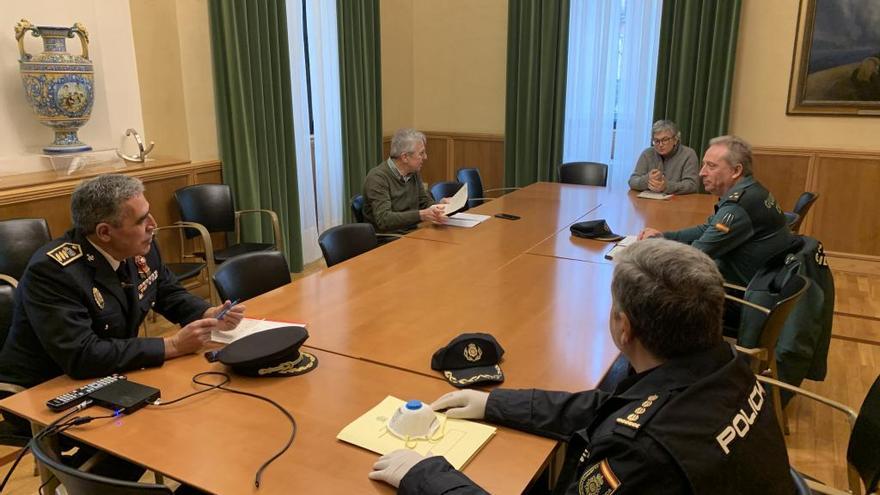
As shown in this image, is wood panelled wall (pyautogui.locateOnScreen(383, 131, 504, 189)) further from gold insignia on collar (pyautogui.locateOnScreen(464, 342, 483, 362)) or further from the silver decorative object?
gold insignia on collar (pyautogui.locateOnScreen(464, 342, 483, 362))

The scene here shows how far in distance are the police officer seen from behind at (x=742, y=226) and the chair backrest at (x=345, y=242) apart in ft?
5.16

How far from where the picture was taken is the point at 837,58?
→ 4965 millimetres

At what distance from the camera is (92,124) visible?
4.02 m

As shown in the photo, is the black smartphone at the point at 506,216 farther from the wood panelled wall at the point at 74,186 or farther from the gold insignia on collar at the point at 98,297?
the gold insignia on collar at the point at 98,297

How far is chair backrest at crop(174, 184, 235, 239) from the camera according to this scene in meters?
4.08

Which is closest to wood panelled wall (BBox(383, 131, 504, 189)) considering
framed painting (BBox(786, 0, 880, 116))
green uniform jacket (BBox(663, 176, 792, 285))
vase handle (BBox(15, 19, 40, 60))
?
framed painting (BBox(786, 0, 880, 116))

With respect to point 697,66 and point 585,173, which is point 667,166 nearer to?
point 585,173

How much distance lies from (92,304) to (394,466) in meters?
1.11

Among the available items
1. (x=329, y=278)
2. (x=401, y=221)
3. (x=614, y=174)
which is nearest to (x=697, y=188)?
(x=614, y=174)

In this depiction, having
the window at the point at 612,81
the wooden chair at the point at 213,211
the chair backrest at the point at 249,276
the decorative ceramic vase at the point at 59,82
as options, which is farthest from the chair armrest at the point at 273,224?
the window at the point at 612,81

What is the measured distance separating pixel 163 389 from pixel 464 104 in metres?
5.37

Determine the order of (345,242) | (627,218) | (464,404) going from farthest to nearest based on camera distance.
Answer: (627,218) < (345,242) < (464,404)

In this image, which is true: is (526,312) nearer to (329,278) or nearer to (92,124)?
(329,278)

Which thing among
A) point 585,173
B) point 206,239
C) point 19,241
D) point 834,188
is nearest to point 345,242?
point 206,239
